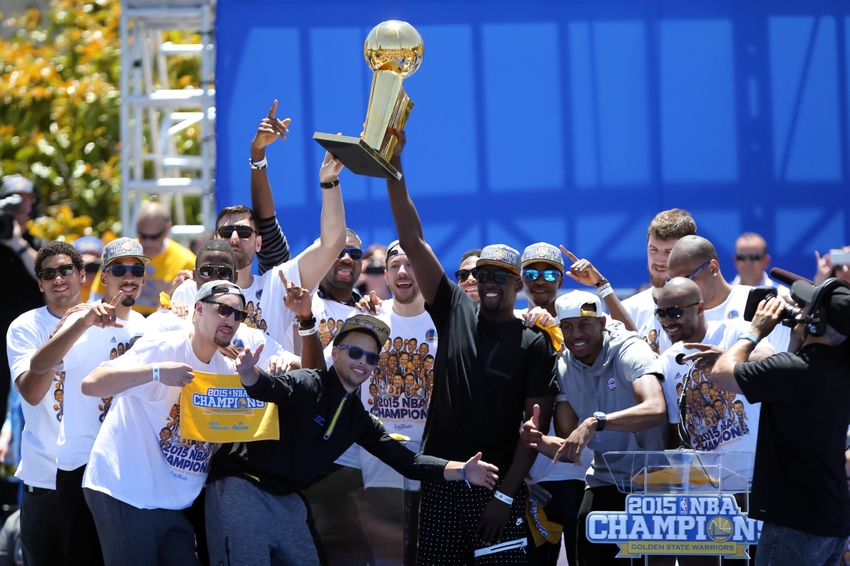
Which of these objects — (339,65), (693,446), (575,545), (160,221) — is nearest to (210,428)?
(575,545)

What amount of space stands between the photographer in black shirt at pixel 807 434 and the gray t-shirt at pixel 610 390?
27.7 inches

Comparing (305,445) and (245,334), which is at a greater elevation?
(245,334)

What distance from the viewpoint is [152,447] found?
479 cm

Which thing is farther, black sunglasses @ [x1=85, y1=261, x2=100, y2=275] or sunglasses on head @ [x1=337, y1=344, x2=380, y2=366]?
black sunglasses @ [x1=85, y1=261, x2=100, y2=275]

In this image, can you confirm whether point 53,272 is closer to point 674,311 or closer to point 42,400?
point 42,400

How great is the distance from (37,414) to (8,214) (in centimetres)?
205

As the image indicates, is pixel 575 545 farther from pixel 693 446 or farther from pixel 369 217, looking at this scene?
pixel 369 217

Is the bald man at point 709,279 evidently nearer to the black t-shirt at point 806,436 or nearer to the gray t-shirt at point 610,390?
the gray t-shirt at point 610,390

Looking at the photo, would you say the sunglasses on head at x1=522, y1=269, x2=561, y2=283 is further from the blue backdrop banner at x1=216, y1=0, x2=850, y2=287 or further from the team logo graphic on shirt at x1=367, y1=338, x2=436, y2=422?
the blue backdrop banner at x1=216, y1=0, x2=850, y2=287

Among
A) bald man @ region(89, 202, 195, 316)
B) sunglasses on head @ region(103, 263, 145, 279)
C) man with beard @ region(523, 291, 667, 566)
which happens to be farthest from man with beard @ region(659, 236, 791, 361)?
bald man @ region(89, 202, 195, 316)

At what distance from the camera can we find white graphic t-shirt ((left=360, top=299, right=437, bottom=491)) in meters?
5.78

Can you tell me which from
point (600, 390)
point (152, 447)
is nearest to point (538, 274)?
point (600, 390)

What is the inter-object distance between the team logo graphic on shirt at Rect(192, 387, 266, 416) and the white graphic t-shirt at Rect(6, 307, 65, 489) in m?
1.05

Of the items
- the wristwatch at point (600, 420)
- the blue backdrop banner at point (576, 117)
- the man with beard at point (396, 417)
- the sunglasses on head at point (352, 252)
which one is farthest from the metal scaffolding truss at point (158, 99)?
the wristwatch at point (600, 420)
